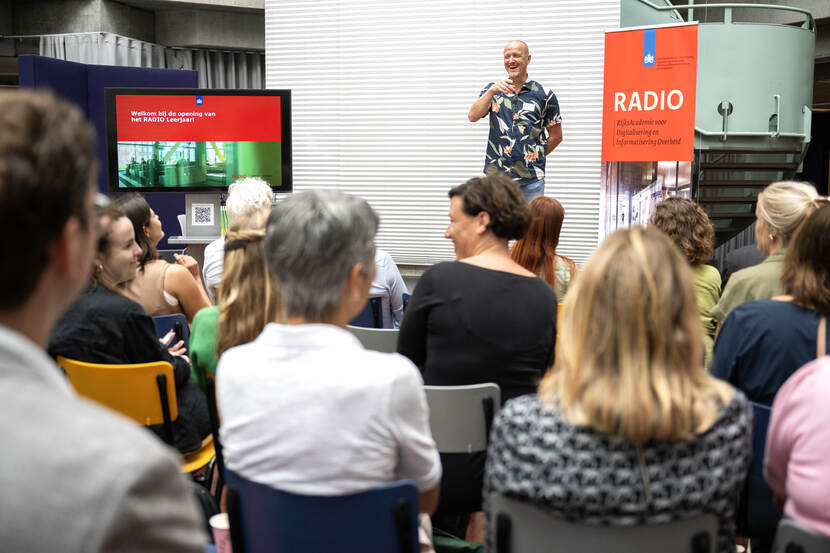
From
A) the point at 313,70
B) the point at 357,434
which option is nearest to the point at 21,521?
the point at 357,434

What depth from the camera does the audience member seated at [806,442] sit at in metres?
1.50

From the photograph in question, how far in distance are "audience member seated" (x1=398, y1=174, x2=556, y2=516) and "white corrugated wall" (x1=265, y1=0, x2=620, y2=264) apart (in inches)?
212

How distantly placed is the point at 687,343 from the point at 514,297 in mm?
1036

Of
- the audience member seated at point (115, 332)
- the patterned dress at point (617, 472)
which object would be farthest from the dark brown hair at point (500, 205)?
the patterned dress at point (617, 472)

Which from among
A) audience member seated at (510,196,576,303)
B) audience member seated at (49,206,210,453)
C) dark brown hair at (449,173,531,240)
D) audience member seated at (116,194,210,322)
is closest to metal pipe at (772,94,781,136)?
audience member seated at (510,196,576,303)

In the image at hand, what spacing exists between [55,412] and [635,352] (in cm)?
104

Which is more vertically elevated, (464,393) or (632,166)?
(632,166)

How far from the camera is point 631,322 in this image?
1.41 metres

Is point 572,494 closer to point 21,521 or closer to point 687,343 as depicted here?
point 687,343

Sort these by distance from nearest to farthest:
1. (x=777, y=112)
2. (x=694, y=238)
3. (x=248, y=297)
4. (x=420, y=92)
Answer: (x=248, y=297)
(x=694, y=238)
(x=777, y=112)
(x=420, y=92)

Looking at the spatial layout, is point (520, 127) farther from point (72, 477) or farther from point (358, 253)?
point (72, 477)

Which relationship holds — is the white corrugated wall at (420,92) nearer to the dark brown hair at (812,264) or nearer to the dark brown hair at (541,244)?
the dark brown hair at (541,244)

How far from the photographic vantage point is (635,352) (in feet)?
4.60

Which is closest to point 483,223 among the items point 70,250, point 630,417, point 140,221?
point 630,417
